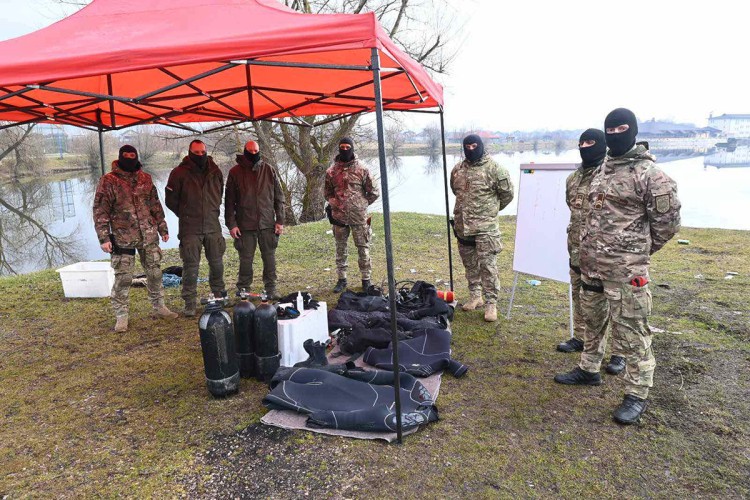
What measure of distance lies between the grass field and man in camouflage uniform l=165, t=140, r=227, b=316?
60cm

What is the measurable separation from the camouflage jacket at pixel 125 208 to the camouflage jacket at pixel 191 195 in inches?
Result: 8.2

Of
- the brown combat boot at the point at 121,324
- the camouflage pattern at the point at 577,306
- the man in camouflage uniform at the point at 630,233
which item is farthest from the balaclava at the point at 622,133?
the brown combat boot at the point at 121,324

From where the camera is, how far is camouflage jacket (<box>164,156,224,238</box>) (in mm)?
4746

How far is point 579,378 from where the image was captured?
3336 millimetres

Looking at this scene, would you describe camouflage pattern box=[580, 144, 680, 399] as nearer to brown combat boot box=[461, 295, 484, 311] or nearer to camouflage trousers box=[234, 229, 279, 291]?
brown combat boot box=[461, 295, 484, 311]

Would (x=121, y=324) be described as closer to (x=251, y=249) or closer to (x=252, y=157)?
(x=251, y=249)

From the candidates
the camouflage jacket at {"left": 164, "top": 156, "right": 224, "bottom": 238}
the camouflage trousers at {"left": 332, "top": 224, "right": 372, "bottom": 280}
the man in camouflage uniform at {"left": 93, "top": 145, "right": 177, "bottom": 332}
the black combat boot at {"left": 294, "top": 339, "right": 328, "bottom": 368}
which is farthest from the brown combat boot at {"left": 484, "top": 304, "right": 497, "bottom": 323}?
the man in camouflage uniform at {"left": 93, "top": 145, "right": 177, "bottom": 332}

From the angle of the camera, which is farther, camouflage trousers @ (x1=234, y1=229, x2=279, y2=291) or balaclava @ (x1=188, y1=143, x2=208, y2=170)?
camouflage trousers @ (x1=234, y1=229, x2=279, y2=291)

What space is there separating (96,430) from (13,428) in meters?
0.55

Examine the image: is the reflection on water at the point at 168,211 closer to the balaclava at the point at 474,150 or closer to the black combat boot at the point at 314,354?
the balaclava at the point at 474,150

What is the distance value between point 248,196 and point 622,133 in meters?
3.70

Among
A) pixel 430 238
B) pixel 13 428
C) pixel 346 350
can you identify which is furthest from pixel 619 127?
pixel 430 238

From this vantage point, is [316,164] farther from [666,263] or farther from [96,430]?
[96,430]

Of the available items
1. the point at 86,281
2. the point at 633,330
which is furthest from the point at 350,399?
the point at 86,281
